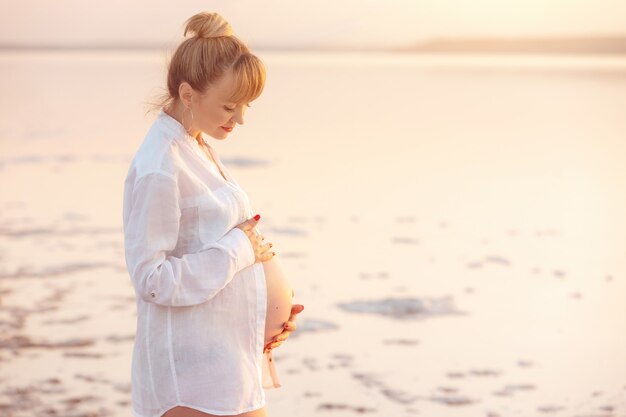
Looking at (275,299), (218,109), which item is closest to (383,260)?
(275,299)

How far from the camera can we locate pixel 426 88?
92.9ft

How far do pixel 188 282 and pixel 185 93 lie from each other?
0.36m

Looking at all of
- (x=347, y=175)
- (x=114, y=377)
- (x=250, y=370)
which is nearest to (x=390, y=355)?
(x=114, y=377)

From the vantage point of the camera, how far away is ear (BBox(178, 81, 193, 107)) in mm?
2018

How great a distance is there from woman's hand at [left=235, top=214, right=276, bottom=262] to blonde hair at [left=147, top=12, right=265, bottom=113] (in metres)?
0.25

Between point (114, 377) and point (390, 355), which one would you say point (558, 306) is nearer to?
point (390, 355)

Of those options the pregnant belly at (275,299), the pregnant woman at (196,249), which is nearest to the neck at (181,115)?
the pregnant woman at (196,249)

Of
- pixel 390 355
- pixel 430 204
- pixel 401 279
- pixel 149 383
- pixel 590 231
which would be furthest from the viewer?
pixel 430 204

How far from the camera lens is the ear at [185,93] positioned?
6.62 ft

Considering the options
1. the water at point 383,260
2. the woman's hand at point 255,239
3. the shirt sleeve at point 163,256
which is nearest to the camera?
the shirt sleeve at point 163,256

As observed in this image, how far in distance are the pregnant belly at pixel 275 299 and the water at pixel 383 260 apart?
45 cm

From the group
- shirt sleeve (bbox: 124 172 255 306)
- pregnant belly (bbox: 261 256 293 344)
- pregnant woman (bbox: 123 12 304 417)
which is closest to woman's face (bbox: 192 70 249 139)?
pregnant woman (bbox: 123 12 304 417)

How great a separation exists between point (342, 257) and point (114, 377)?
2.77 metres

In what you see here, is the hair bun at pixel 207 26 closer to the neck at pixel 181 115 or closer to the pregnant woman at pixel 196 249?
the pregnant woman at pixel 196 249
